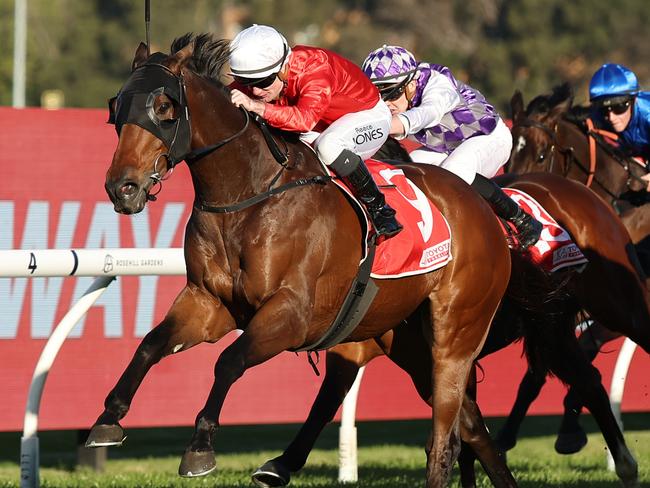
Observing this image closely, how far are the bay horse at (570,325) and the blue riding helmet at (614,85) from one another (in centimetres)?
132

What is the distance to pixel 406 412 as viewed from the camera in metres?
7.23

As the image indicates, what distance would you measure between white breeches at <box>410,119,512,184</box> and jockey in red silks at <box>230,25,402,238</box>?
23.5 inches

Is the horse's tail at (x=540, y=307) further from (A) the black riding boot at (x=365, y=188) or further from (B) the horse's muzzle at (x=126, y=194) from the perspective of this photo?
(B) the horse's muzzle at (x=126, y=194)

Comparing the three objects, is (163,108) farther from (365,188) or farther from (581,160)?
(581,160)

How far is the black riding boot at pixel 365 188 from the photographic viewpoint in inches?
181

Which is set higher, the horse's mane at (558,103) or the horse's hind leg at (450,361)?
the horse's mane at (558,103)

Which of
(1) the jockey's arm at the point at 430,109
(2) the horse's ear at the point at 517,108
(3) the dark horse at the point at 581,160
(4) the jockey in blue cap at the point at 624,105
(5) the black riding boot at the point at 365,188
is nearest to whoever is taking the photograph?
(5) the black riding boot at the point at 365,188

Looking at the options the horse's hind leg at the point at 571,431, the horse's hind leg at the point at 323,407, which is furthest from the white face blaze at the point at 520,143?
the horse's hind leg at the point at 323,407

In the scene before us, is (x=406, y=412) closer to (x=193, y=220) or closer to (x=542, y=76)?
(x=193, y=220)

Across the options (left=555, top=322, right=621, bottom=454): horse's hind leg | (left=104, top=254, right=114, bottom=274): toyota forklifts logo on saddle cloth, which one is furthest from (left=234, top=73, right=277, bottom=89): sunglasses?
(left=555, top=322, right=621, bottom=454): horse's hind leg

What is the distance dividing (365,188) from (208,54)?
2.38 ft

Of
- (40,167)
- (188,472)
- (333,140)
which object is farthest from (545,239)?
(40,167)

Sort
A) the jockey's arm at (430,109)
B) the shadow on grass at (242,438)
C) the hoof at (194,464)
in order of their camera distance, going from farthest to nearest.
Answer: the shadow on grass at (242,438), the jockey's arm at (430,109), the hoof at (194,464)

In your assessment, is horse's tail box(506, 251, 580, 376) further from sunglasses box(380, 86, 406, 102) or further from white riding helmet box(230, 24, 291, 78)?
white riding helmet box(230, 24, 291, 78)
